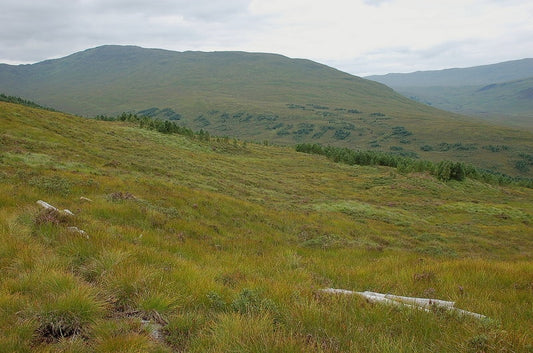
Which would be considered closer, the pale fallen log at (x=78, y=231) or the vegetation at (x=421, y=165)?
the pale fallen log at (x=78, y=231)

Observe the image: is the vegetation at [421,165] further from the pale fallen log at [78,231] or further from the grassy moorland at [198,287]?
the pale fallen log at [78,231]

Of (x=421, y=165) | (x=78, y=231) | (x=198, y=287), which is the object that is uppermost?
(x=78, y=231)

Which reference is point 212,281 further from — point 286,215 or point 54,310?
point 286,215

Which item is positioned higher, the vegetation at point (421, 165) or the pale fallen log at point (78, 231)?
the pale fallen log at point (78, 231)

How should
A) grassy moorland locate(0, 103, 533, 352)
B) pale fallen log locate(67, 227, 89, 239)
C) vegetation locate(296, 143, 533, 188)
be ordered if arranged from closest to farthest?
1. grassy moorland locate(0, 103, 533, 352)
2. pale fallen log locate(67, 227, 89, 239)
3. vegetation locate(296, 143, 533, 188)

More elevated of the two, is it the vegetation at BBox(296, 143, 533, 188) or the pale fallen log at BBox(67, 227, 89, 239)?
the pale fallen log at BBox(67, 227, 89, 239)

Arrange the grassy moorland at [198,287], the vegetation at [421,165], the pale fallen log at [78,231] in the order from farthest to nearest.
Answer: the vegetation at [421,165], the pale fallen log at [78,231], the grassy moorland at [198,287]

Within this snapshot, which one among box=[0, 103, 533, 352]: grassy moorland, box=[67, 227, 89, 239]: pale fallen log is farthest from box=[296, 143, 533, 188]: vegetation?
box=[67, 227, 89, 239]: pale fallen log

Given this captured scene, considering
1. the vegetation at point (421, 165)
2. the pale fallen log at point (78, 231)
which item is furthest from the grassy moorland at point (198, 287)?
the vegetation at point (421, 165)

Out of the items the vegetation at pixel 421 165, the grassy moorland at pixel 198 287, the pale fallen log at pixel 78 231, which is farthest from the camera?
the vegetation at pixel 421 165

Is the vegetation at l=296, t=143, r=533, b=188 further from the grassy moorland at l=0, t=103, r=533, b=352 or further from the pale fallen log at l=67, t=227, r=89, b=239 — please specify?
the pale fallen log at l=67, t=227, r=89, b=239

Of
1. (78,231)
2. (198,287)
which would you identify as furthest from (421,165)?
(198,287)

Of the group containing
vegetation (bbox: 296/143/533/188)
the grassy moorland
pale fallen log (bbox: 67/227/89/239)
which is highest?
pale fallen log (bbox: 67/227/89/239)

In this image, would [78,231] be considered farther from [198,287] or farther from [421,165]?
[421,165]
